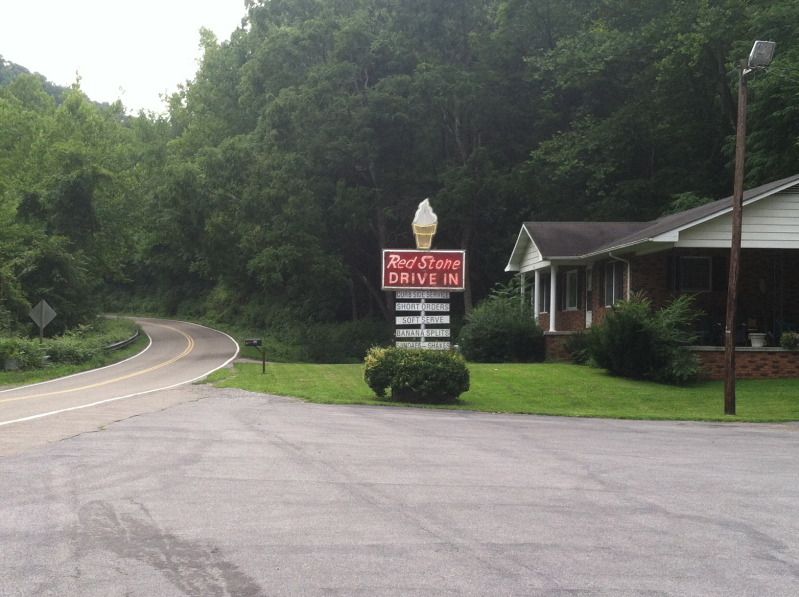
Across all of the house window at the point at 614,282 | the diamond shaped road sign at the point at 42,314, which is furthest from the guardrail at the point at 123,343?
the house window at the point at 614,282

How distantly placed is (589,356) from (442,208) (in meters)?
23.7

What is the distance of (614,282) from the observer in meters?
30.0

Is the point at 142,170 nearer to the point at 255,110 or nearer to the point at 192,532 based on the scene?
the point at 255,110

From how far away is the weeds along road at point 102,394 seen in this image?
554 inches

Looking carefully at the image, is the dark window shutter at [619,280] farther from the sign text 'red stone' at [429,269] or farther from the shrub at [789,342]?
the sign text 'red stone' at [429,269]

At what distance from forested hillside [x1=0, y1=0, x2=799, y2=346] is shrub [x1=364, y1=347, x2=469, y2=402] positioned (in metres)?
19.4

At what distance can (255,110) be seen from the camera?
62.0 m

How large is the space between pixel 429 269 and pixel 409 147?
108ft

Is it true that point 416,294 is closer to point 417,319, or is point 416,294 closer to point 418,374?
point 417,319

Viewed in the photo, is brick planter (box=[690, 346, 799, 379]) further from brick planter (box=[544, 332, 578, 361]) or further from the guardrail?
the guardrail

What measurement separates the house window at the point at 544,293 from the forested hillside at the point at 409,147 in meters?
7.65

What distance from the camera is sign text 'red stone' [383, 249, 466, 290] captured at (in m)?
22.0

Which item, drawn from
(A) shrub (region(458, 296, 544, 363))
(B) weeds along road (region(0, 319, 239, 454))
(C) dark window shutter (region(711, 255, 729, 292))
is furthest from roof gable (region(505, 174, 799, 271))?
(B) weeds along road (region(0, 319, 239, 454))

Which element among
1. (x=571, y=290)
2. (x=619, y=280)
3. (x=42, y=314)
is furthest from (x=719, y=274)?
(x=42, y=314)
